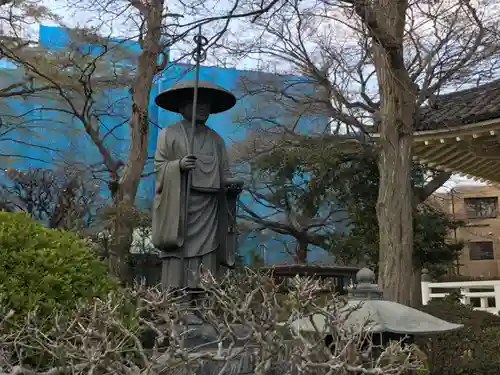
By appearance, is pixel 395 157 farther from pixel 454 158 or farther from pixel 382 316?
pixel 382 316

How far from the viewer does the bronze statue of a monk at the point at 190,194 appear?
4.38 meters

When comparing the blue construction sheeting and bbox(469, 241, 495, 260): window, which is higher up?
the blue construction sheeting

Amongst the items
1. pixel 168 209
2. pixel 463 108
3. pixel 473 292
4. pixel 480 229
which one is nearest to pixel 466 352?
pixel 463 108

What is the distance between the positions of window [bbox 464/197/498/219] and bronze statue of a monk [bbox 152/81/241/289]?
95.2 ft

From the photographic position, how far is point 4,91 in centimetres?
1388

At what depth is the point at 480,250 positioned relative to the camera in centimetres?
3080

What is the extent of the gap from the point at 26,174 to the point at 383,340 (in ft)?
48.8

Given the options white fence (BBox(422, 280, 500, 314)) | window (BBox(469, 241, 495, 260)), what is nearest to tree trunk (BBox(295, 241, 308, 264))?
white fence (BBox(422, 280, 500, 314))

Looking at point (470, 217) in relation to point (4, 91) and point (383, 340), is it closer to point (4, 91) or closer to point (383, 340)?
point (4, 91)

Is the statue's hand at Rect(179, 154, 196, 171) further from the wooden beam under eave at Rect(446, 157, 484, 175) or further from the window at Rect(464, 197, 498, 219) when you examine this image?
the window at Rect(464, 197, 498, 219)

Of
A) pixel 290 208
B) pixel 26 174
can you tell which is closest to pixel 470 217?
pixel 290 208

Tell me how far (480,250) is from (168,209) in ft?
98.0

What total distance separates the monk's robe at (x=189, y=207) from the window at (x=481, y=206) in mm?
29022

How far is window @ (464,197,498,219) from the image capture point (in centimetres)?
3095
